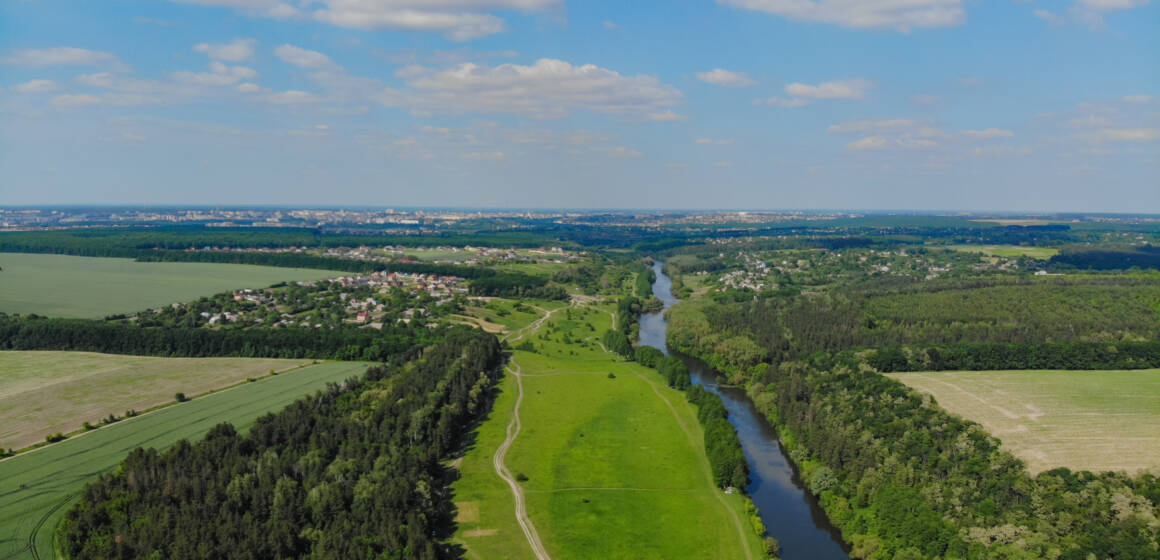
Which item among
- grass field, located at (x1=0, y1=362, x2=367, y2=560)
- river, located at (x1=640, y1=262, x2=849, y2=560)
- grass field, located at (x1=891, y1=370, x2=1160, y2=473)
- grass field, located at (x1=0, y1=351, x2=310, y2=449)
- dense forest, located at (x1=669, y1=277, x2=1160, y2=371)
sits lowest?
river, located at (x1=640, y1=262, x2=849, y2=560)

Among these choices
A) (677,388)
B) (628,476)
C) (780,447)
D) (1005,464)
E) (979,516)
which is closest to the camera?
(979,516)

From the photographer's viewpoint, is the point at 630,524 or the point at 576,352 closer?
the point at 630,524

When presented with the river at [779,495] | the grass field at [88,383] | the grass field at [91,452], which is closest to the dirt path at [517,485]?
the river at [779,495]

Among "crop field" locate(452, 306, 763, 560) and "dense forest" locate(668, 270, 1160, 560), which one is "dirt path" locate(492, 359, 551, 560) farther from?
"dense forest" locate(668, 270, 1160, 560)

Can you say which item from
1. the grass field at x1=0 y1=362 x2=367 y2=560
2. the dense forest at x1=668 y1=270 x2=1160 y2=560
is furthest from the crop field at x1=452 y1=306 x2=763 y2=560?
the grass field at x1=0 y1=362 x2=367 y2=560

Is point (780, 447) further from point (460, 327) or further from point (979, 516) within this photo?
point (460, 327)

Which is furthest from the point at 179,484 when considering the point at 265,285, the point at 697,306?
the point at 265,285

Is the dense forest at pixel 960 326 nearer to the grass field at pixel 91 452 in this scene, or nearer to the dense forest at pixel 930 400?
the dense forest at pixel 930 400
